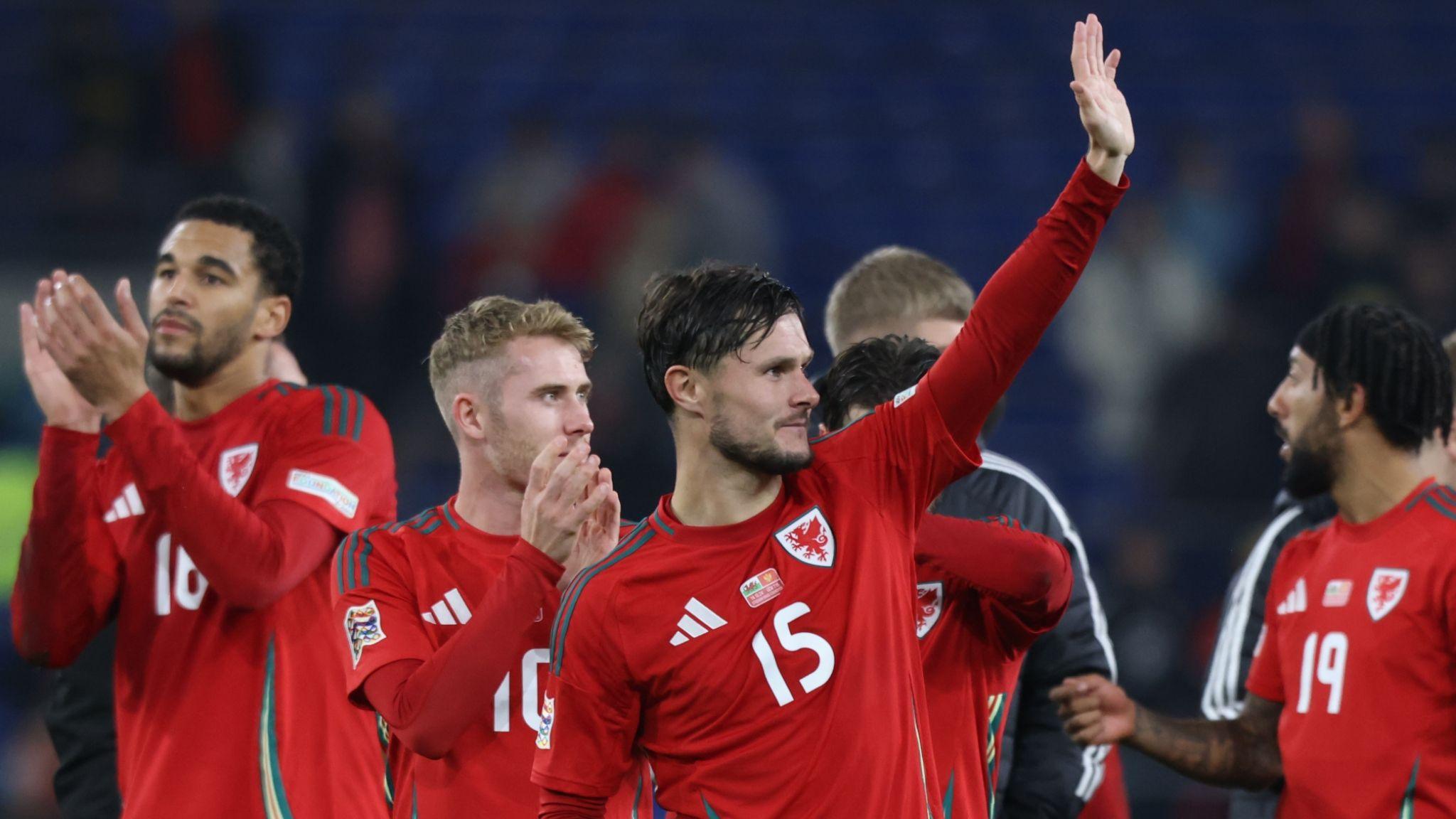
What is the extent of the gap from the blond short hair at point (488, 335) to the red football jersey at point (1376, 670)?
1926 millimetres

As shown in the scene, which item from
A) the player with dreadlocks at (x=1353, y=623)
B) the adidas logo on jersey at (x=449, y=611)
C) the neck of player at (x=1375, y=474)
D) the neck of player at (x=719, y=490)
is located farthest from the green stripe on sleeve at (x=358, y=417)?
the neck of player at (x=1375, y=474)

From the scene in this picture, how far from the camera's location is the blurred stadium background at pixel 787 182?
902 cm

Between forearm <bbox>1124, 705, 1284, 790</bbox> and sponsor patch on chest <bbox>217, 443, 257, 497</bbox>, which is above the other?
sponsor patch on chest <bbox>217, 443, 257, 497</bbox>

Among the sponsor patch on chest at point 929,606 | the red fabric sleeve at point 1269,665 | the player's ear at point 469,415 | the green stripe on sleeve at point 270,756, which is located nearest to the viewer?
the sponsor patch on chest at point 929,606

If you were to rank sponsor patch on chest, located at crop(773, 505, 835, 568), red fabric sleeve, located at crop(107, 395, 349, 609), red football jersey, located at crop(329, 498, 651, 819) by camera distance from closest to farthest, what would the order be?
sponsor patch on chest, located at crop(773, 505, 835, 568), red football jersey, located at crop(329, 498, 651, 819), red fabric sleeve, located at crop(107, 395, 349, 609)

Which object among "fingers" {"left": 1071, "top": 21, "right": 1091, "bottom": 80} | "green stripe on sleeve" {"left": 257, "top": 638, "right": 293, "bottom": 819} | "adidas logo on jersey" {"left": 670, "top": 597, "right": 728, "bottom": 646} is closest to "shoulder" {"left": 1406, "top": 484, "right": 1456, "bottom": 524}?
"fingers" {"left": 1071, "top": 21, "right": 1091, "bottom": 80}

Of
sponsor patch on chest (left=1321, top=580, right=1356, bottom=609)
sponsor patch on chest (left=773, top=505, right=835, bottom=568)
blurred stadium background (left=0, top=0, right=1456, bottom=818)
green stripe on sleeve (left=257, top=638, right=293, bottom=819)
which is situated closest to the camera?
sponsor patch on chest (left=773, top=505, right=835, bottom=568)

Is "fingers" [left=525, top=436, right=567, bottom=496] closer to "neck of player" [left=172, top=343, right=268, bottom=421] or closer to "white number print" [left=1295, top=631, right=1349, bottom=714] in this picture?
"neck of player" [left=172, top=343, right=268, bottom=421]

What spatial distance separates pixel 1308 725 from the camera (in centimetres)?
420

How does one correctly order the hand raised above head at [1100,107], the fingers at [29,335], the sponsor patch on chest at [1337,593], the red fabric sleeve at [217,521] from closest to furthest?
the hand raised above head at [1100,107] < the red fabric sleeve at [217,521] < the fingers at [29,335] < the sponsor patch on chest at [1337,593]

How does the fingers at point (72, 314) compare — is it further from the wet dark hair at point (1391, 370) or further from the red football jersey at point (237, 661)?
the wet dark hair at point (1391, 370)

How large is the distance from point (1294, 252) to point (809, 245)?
3.12m

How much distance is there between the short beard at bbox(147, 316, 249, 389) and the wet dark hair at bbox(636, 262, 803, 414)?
5.01ft

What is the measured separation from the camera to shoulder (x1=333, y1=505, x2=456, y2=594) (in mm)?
3643
